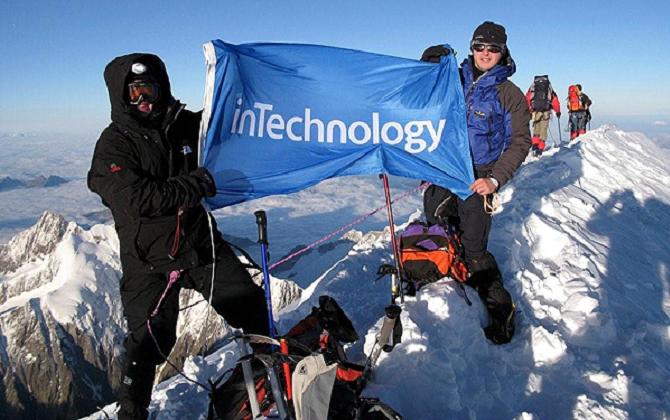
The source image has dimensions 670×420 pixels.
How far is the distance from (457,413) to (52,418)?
189m

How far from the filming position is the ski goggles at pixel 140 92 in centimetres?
342

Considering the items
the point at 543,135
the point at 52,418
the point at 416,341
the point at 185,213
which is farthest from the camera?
the point at 52,418

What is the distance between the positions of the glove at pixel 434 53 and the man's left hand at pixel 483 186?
1.54 meters

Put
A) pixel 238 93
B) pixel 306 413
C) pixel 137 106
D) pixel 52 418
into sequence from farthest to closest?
pixel 52 418, pixel 238 93, pixel 137 106, pixel 306 413

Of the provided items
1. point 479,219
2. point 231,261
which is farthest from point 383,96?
point 231,261

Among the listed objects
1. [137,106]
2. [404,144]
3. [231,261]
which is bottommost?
[231,261]

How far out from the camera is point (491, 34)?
15.8ft

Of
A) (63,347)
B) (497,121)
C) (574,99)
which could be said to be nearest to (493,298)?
(497,121)

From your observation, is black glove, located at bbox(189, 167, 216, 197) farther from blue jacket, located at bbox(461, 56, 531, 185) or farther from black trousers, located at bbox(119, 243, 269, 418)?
blue jacket, located at bbox(461, 56, 531, 185)

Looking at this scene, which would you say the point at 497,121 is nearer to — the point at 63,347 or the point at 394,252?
the point at 394,252

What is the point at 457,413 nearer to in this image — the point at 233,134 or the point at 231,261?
the point at 231,261

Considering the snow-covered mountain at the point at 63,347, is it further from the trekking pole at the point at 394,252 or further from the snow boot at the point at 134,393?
the snow boot at the point at 134,393

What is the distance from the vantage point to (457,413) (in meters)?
4.01

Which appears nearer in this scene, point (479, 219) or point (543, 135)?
point (479, 219)
